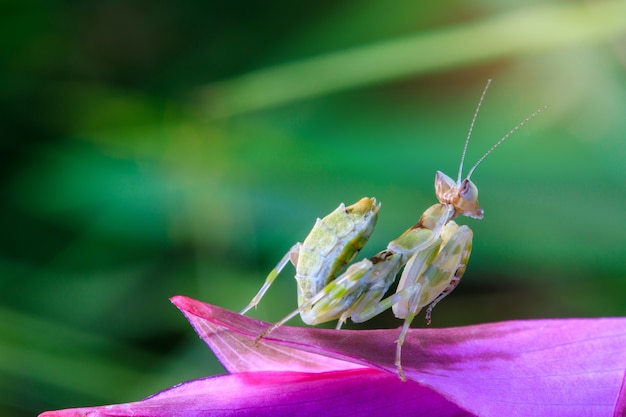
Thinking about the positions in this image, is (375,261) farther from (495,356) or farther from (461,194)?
(495,356)

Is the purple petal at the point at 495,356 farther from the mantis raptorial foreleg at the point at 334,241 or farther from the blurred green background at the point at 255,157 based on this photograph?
the blurred green background at the point at 255,157

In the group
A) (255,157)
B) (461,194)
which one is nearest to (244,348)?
(461,194)

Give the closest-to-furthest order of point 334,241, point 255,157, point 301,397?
1. point 301,397
2. point 334,241
3. point 255,157

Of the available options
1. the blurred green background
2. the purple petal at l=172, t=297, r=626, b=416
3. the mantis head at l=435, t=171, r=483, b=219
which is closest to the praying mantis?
the mantis head at l=435, t=171, r=483, b=219

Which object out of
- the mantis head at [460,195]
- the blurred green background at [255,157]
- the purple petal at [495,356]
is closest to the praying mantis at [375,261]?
the mantis head at [460,195]

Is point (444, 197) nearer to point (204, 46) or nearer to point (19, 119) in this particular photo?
point (204, 46)
